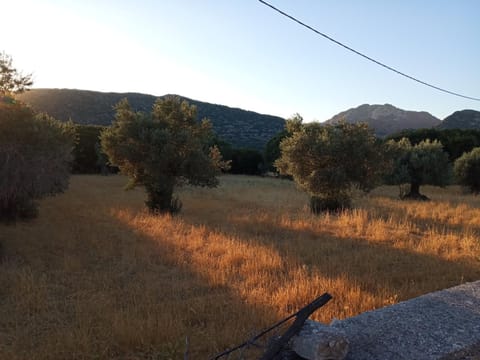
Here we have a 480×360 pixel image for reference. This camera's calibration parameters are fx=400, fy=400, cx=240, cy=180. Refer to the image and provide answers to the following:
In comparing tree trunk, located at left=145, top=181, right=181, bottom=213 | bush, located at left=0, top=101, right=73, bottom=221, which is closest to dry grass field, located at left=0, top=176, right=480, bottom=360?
bush, located at left=0, top=101, right=73, bottom=221

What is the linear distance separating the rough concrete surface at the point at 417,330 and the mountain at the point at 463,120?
86353mm

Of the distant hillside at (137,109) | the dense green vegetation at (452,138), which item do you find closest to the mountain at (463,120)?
the distant hillside at (137,109)

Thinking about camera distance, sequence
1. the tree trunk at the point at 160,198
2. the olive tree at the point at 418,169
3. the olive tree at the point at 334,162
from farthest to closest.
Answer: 1. the olive tree at the point at 418,169
2. the olive tree at the point at 334,162
3. the tree trunk at the point at 160,198

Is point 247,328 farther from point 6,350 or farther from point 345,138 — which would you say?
point 345,138

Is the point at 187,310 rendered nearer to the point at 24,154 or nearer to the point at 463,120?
the point at 24,154

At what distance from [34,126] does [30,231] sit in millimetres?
3272

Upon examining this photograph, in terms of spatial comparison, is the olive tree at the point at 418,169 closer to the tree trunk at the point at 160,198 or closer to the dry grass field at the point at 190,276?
the dry grass field at the point at 190,276

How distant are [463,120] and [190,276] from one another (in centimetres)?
9446

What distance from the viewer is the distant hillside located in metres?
63.2

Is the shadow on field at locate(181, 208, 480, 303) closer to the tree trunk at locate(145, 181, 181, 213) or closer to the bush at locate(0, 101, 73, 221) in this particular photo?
the tree trunk at locate(145, 181, 181, 213)

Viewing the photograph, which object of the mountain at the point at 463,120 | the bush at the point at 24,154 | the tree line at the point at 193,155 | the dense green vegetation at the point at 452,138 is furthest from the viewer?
the mountain at the point at 463,120

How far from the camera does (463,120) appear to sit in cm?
8650

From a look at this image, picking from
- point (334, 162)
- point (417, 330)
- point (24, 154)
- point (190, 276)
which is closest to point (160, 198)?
point (24, 154)

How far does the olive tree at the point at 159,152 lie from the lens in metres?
15.3
